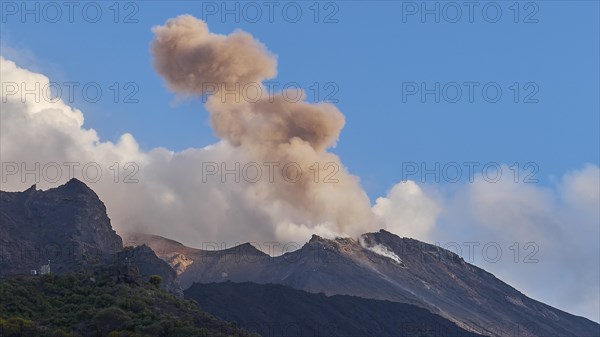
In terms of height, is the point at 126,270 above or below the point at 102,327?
above

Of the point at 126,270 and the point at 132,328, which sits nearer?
the point at 132,328

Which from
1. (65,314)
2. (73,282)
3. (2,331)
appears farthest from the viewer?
(73,282)

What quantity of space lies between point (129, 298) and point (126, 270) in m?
12.0

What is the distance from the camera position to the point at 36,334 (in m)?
83.5

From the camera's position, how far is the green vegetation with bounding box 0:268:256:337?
86.1 meters

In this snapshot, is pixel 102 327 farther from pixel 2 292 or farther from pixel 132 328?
pixel 2 292

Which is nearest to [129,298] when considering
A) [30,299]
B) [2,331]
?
[30,299]

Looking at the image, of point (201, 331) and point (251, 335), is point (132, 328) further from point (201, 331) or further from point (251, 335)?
point (251, 335)

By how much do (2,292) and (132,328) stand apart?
652 inches

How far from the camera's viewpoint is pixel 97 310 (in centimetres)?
9100

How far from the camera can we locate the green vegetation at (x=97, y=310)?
8606cm

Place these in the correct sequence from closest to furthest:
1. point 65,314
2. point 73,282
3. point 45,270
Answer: point 65,314 → point 73,282 → point 45,270

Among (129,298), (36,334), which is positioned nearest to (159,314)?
(129,298)

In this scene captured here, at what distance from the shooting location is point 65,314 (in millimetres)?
92625
